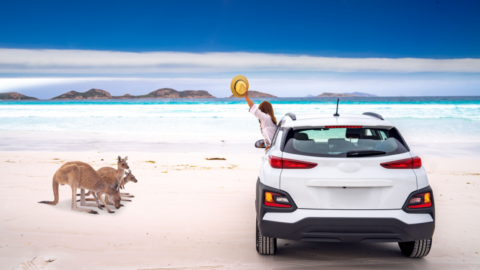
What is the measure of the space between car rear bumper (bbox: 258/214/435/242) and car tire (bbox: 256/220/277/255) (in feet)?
2.15

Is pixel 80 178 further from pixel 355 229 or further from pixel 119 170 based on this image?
pixel 355 229

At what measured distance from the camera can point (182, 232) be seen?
15.3 feet

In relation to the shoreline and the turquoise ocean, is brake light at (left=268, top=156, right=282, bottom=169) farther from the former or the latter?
the turquoise ocean

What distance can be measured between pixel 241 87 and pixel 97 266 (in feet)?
10.1

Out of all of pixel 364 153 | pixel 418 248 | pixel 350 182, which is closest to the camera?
pixel 350 182

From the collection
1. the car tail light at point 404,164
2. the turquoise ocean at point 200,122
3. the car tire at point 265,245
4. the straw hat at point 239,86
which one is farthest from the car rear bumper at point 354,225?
the turquoise ocean at point 200,122

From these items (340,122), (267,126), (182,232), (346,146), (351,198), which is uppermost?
(340,122)

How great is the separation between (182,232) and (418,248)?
8.97 feet

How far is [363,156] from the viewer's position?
10.3ft

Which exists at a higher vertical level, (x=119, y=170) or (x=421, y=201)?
(x=421, y=201)

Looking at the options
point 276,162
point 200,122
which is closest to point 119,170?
point 276,162

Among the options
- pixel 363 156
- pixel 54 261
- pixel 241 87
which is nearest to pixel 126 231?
pixel 54 261

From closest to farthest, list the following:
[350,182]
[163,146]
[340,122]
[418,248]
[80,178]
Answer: [350,182], [340,122], [418,248], [80,178], [163,146]

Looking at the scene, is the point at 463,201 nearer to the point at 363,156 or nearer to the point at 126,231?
the point at 363,156
